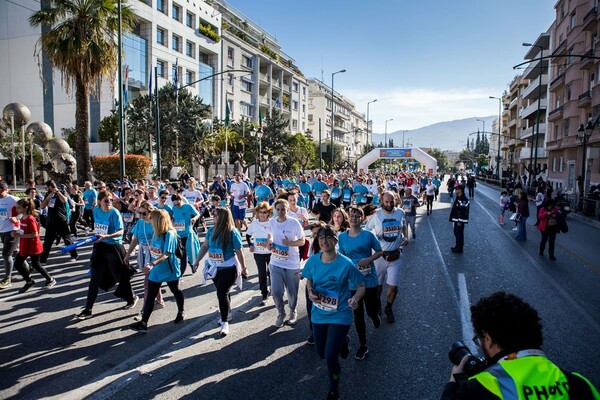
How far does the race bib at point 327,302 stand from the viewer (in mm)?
3830

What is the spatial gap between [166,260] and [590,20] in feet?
113

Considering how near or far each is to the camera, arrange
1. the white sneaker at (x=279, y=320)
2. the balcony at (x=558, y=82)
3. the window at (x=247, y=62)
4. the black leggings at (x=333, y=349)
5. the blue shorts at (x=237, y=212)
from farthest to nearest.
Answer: the window at (x=247, y=62), the balcony at (x=558, y=82), the blue shorts at (x=237, y=212), the white sneaker at (x=279, y=320), the black leggings at (x=333, y=349)

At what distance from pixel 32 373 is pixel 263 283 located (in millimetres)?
3256

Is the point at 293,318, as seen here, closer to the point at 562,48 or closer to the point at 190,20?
the point at 562,48

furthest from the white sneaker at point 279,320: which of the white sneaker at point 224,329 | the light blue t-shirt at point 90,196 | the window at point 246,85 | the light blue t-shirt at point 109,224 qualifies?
the window at point 246,85

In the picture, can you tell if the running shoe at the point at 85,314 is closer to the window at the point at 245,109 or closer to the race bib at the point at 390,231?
the race bib at the point at 390,231

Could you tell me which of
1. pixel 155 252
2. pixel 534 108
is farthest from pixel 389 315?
pixel 534 108

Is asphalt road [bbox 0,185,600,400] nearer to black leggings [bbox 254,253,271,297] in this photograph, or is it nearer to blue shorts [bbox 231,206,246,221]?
black leggings [bbox 254,253,271,297]

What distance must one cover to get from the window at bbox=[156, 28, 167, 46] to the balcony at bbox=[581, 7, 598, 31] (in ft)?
111

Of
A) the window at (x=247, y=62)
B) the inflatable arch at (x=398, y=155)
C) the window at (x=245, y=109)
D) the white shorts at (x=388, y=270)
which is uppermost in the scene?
the window at (x=247, y=62)

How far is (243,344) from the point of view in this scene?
5188 mm

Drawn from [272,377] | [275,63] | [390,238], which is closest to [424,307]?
[390,238]

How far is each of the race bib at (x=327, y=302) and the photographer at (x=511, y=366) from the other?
1.78 m

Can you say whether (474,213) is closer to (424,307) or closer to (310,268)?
(424,307)
